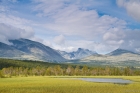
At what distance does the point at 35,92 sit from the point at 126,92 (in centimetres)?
2454

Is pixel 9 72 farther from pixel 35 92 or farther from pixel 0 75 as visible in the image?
pixel 35 92

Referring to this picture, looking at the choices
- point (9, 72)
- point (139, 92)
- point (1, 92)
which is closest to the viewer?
point (1, 92)

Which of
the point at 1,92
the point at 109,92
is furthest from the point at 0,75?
the point at 109,92

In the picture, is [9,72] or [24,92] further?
[9,72]

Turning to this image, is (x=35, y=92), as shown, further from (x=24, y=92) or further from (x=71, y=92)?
(x=71, y=92)

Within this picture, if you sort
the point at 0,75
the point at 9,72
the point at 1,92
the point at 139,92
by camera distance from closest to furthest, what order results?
1. the point at 1,92
2. the point at 139,92
3. the point at 0,75
4. the point at 9,72

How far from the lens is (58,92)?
52.6m

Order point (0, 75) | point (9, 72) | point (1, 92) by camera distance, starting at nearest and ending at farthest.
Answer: point (1, 92), point (0, 75), point (9, 72)

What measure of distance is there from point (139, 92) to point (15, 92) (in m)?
33.1

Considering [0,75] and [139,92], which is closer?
[139,92]

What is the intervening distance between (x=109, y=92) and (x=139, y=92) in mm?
8214

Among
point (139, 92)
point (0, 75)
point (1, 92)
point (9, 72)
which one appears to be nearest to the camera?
point (1, 92)

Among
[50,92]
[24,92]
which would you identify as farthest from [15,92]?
[50,92]

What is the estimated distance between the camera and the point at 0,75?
14962 centimetres
